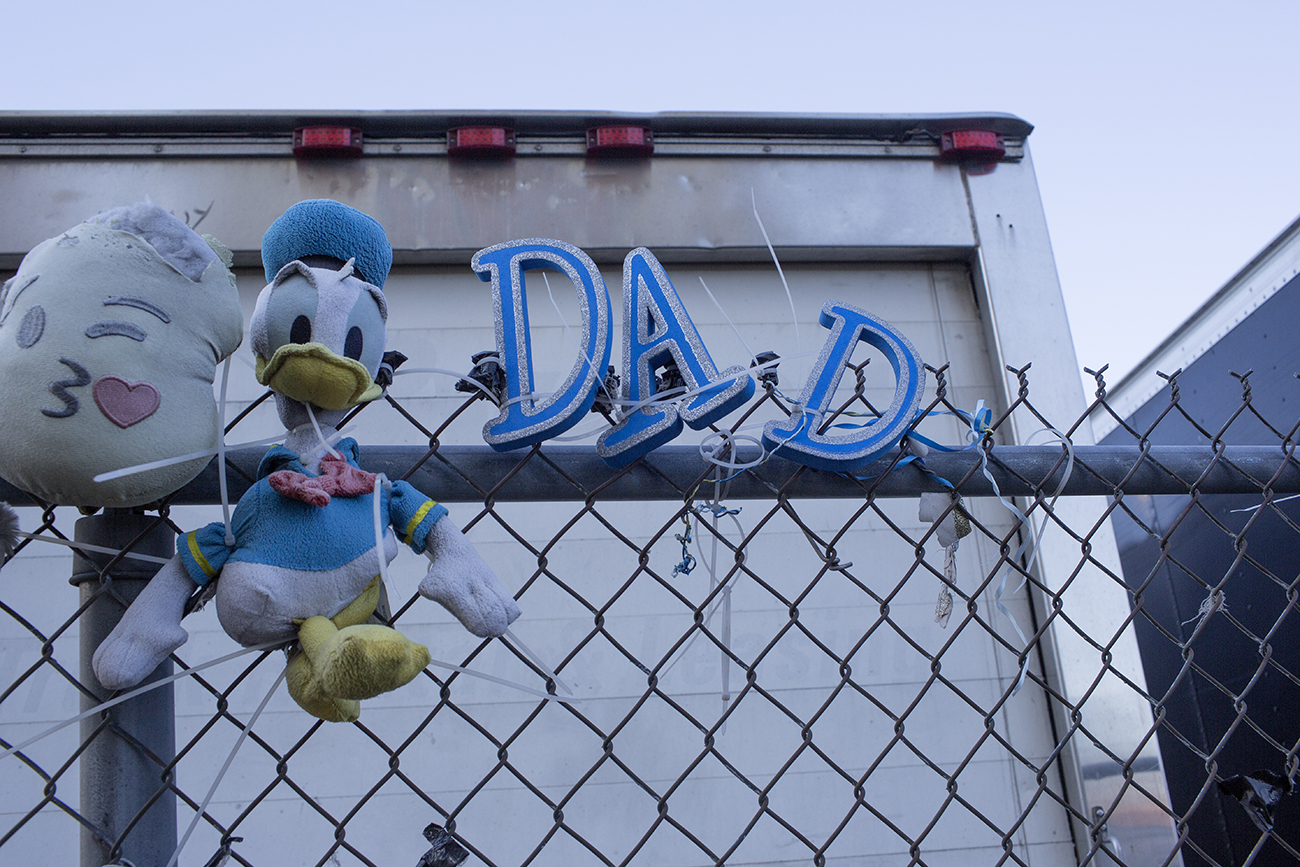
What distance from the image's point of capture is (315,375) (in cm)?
86

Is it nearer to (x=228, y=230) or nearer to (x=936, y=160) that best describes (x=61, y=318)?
(x=228, y=230)

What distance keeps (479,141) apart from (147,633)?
1889mm

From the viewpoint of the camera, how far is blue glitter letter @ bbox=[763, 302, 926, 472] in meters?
1.09

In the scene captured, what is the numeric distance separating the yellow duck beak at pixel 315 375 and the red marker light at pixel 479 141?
166 centimetres

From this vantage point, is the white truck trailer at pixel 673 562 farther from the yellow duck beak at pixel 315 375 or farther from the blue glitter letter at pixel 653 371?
the yellow duck beak at pixel 315 375

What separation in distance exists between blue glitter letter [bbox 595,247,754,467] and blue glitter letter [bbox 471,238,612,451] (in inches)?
1.8

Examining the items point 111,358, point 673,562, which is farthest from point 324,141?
point 111,358

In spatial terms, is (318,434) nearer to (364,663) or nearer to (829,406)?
(364,663)

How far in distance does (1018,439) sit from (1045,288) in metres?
0.51

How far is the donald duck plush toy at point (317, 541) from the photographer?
0.80 meters

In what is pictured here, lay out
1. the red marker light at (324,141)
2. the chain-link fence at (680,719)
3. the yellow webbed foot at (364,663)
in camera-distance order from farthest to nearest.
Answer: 1. the red marker light at (324,141)
2. the chain-link fence at (680,719)
3. the yellow webbed foot at (364,663)

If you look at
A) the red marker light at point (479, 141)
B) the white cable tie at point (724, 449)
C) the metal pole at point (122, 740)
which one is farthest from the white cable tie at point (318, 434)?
the red marker light at point (479, 141)

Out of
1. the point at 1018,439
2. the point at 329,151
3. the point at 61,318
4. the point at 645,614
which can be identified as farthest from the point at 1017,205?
the point at 61,318

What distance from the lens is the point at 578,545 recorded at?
2.18m
